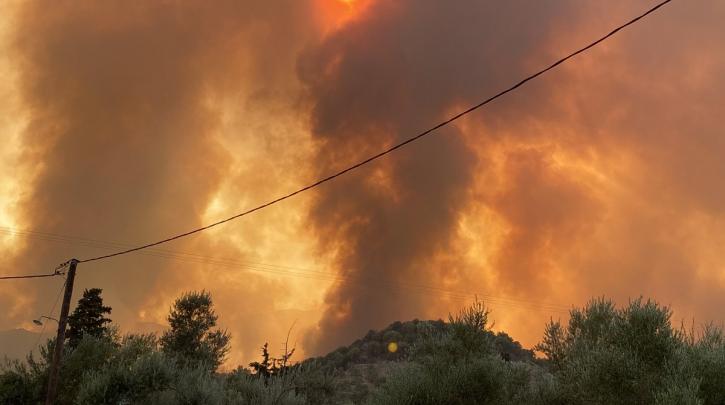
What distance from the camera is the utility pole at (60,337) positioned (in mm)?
27938

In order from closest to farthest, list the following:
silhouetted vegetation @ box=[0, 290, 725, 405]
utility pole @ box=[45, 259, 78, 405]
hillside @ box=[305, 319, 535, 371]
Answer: silhouetted vegetation @ box=[0, 290, 725, 405]
utility pole @ box=[45, 259, 78, 405]
hillside @ box=[305, 319, 535, 371]

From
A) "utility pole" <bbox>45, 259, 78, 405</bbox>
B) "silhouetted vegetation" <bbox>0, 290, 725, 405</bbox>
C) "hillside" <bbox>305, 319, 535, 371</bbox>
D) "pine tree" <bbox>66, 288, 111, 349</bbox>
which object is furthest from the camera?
"hillside" <bbox>305, 319, 535, 371</bbox>

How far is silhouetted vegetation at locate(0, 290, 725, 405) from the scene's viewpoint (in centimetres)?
1689

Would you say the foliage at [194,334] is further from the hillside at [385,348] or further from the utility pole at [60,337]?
the hillside at [385,348]

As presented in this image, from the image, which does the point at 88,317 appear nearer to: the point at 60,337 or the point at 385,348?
the point at 60,337

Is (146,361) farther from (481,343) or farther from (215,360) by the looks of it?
(481,343)

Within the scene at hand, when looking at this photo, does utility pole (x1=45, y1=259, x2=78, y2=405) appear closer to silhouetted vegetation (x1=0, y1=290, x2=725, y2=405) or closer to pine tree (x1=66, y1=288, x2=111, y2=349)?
silhouetted vegetation (x1=0, y1=290, x2=725, y2=405)

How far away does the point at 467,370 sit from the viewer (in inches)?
844

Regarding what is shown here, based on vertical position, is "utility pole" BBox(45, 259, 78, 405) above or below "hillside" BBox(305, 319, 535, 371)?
below

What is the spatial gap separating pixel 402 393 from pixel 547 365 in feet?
30.1

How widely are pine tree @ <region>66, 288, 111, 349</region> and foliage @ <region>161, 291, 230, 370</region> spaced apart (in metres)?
21.4

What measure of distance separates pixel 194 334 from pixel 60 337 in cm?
1245

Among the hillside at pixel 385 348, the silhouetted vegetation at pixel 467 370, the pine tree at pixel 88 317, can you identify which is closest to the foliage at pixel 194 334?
the silhouetted vegetation at pixel 467 370

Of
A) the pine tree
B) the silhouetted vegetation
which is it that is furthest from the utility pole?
the pine tree
